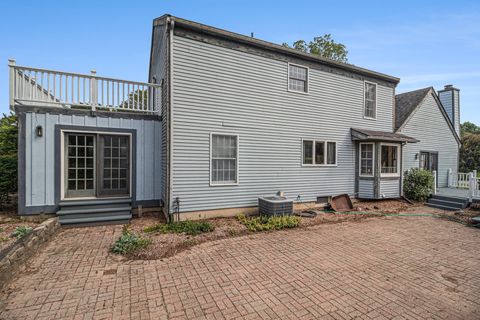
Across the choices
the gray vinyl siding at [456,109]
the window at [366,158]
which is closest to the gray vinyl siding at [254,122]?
the window at [366,158]

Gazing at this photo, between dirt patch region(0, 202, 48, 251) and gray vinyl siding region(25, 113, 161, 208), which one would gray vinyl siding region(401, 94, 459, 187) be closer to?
gray vinyl siding region(25, 113, 161, 208)

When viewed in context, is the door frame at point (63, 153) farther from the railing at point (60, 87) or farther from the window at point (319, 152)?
the window at point (319, 152)

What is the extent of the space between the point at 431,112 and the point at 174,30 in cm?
1533

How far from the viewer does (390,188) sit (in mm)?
10867

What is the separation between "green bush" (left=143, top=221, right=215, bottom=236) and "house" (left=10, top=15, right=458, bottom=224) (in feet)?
1.88

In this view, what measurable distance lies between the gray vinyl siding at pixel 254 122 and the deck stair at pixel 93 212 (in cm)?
175

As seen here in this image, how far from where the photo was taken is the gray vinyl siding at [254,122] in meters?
7.24

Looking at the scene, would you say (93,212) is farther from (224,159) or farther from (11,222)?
(224,159)

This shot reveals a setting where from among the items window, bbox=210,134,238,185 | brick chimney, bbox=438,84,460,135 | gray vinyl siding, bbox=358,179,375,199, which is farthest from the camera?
brick chimney, bbox=438,84,460,135

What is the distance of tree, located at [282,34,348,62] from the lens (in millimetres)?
22094

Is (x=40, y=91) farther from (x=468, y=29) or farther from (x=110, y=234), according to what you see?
(x=468, y=29)

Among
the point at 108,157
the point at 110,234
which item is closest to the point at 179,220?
the point at 110,234

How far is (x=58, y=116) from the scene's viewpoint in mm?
6738

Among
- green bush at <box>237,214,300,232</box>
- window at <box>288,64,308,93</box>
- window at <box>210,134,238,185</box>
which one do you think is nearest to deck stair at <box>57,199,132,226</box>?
window at <box>210,134,238,185</box>
